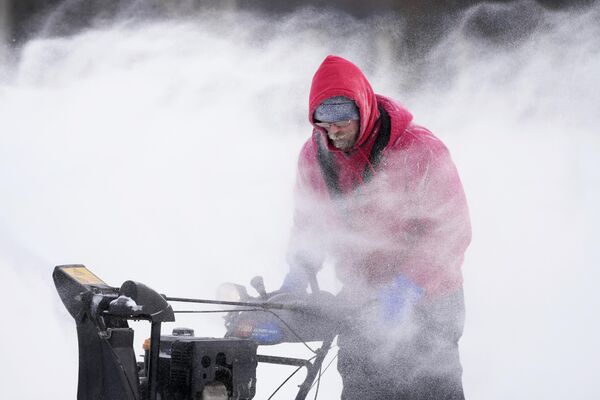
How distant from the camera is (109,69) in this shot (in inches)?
257

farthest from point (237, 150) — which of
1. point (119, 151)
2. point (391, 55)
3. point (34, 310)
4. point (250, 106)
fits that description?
point (34, 310)

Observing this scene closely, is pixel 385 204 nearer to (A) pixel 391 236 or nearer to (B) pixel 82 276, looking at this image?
(A) pixel 391 236

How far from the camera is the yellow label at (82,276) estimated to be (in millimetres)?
2654

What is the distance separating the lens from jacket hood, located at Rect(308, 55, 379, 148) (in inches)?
127

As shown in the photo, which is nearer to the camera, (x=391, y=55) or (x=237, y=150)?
(x=237, y=150)

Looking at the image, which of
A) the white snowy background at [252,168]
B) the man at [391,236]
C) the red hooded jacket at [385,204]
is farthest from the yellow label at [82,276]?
the white snowy background at [252,168]

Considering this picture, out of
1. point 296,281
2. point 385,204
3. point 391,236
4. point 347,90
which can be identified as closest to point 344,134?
point 347,90

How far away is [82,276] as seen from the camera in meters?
2.71

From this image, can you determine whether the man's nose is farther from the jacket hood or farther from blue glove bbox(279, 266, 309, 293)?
blue glove bbox(279, 266, 309, 293)

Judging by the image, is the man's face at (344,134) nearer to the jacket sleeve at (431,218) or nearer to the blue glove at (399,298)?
the jacket sleeve at (431,218)

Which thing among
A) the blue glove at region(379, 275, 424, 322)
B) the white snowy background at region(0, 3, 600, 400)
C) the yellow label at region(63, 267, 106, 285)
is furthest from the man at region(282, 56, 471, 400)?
the white snowy background at region(0, 3, 600, 400)

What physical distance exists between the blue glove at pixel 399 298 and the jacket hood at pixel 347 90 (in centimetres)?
67

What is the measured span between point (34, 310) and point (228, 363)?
1953 millimetres

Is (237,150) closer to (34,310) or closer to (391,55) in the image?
(391,55)
